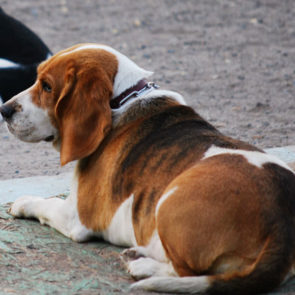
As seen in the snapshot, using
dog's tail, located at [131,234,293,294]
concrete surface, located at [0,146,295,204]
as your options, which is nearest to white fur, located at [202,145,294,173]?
dog's tail, located at [131,234,293,294]

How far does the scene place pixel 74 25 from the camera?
10328 millimetres

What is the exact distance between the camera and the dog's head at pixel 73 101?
12.2 ft

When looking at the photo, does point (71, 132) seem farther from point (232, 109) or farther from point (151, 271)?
point (232, 109)

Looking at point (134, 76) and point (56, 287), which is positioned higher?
point (134, 76)

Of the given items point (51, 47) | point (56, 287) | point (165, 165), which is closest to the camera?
point (56, 287)

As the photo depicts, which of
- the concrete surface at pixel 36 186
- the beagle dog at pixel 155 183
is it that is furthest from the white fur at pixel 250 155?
the concrete surface at pixel 36 186

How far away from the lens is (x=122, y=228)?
3699 millimetres

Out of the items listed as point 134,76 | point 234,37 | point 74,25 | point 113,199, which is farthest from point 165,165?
point 74,25

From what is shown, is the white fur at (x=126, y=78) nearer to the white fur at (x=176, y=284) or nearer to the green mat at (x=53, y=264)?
the green mat at (x=53, y=264)

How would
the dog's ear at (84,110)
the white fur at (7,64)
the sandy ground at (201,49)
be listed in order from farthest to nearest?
the white fur at (7,64)
the sandy ground at (201,49)
the dog's ear at (84,110)

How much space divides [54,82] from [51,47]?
5.39 meters

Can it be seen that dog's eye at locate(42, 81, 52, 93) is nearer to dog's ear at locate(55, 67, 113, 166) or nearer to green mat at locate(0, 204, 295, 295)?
dog's ear at locate(55, 67, 113, 166)

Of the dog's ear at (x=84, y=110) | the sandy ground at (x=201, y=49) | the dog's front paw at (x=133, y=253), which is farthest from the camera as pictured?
the sandy ground at (x=201, y=49)

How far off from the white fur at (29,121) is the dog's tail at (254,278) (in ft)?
3.94
